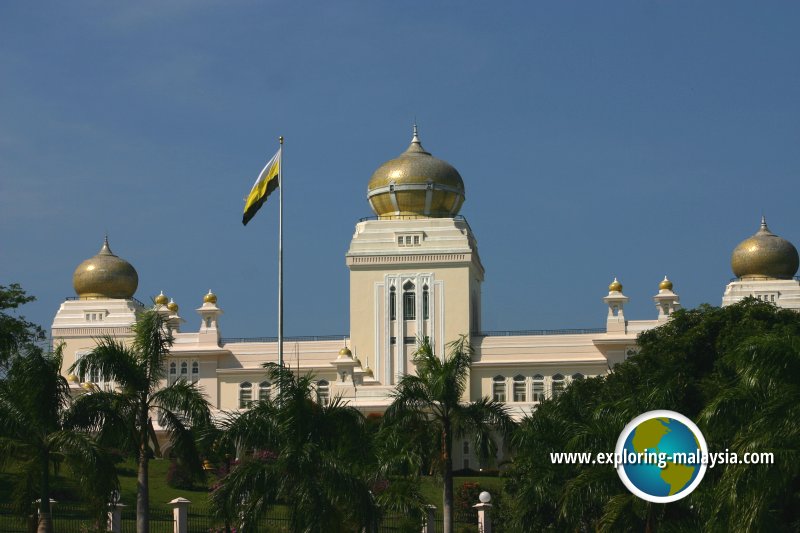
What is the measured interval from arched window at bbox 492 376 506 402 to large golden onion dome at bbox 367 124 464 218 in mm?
7617

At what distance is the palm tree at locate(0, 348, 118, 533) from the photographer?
2892 centimetres

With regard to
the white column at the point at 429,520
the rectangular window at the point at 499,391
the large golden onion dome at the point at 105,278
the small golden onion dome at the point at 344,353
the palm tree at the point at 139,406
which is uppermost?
the large golden onion dome at the point at 105,278

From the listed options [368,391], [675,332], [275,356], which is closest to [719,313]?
[675,332]

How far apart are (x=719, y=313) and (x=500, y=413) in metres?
7.89

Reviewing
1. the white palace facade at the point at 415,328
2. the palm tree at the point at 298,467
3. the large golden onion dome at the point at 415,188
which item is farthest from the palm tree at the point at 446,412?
the large golden onion dome at the point at 415,188

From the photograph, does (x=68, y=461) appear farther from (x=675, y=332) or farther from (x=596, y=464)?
(x=675, y=332)

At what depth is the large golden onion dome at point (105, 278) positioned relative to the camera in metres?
72.7

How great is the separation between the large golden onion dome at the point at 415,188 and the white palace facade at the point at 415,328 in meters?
0.04

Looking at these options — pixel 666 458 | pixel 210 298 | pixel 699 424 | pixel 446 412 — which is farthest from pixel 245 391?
pixel 699 424

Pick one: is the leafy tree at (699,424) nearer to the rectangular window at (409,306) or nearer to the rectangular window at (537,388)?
the rectangular window at (537,388)

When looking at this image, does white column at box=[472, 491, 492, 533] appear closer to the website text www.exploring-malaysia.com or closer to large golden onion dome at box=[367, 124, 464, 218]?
the website text www.exploring-malaysia.com

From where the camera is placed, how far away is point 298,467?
28.8m

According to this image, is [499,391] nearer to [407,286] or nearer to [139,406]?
[407,286]

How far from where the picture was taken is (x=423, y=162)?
218 ft
